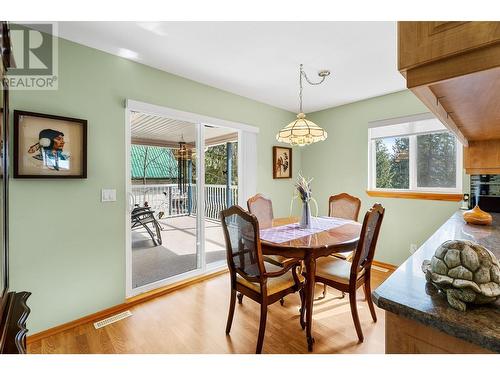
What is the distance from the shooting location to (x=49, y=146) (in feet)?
6.28

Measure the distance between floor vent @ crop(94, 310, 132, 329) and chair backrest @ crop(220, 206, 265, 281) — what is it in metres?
1.15

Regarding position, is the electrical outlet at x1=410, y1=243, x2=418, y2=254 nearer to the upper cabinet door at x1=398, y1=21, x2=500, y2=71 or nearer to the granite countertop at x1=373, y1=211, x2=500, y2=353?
the granite countertop at x1=373, y1=211, x2=500, y2=353

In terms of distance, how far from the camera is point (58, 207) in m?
1.99

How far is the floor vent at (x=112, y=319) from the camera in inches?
82.0

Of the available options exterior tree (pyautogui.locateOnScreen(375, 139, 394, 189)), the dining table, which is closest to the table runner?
the dining table

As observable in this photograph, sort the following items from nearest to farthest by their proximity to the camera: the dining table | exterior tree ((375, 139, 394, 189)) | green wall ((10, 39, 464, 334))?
the dining table
green wall ((10, 39, 464, 334))
exterior tree ((375, 139, 394, 189))

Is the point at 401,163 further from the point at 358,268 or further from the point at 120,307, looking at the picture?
the point at 120,307

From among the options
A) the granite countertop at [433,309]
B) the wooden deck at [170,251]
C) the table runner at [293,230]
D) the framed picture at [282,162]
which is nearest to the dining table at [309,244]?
the table runner at [293,230]

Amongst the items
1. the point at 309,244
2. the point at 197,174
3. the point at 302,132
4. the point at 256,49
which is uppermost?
the point at 256,49

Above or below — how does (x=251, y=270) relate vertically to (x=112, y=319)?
above

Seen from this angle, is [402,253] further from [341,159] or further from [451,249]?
[451,249]

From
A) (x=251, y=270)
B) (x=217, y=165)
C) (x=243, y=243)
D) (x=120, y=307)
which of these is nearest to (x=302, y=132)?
(x=243, y=243)

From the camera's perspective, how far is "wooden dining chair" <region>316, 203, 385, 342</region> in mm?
1781

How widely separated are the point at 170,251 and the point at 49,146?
2.06m
